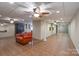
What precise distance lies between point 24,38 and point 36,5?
87 cm

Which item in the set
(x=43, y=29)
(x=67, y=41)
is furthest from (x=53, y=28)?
(x=67, y=41)

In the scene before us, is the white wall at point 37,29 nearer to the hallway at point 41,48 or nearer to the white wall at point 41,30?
the white wall at point 41,30

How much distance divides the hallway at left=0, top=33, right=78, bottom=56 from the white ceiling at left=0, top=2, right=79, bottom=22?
0.58 metres

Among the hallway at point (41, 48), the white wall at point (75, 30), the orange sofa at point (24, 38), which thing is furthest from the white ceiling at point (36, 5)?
the hallway at point (41, 48)

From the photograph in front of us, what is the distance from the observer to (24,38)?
2.80 meters

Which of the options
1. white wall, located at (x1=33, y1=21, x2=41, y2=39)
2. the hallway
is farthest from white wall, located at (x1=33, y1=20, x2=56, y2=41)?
the hallway

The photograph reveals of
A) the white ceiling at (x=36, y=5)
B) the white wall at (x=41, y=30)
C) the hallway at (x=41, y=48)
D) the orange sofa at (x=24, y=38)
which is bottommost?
the hallway at (x=41, y=48)

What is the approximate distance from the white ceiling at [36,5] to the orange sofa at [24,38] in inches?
16.1

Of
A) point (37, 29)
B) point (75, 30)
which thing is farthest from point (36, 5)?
point (75, 30)

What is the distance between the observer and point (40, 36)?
290 cm

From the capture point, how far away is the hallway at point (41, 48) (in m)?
2.70

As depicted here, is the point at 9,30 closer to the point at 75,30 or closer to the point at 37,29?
the point at 37,29

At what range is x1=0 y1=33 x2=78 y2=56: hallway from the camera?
270 centimetres

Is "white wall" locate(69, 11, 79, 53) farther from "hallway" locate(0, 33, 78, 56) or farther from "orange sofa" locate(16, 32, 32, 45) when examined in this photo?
"orange sofa" locate(16, 32, 32, 45)
